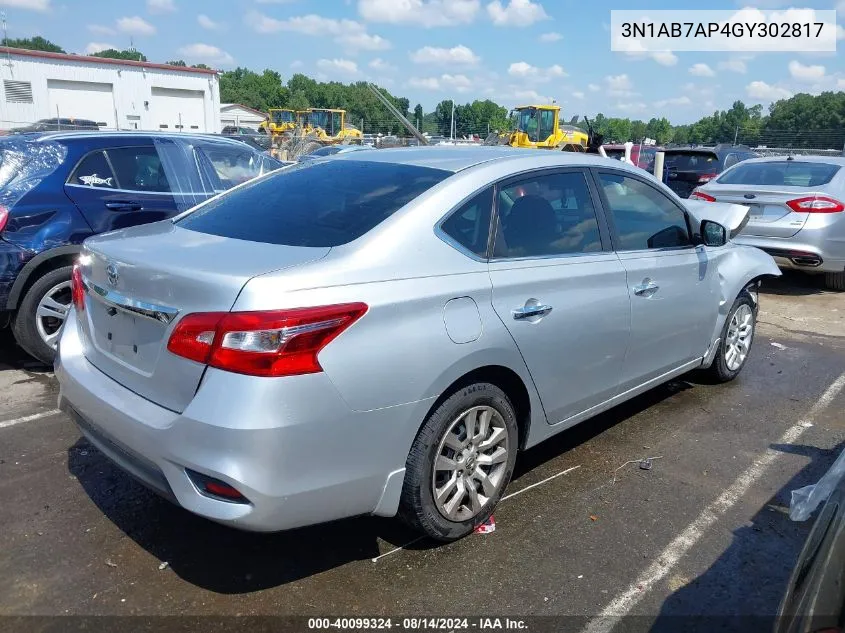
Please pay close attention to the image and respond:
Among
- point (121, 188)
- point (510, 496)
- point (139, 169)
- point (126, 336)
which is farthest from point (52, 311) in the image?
point (510, 496)

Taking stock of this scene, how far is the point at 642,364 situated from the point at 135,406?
2763 mm

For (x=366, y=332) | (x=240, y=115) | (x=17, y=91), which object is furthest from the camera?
(x=240, y=115)

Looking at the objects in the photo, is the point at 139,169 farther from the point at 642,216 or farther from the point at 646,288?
the point at 646,288

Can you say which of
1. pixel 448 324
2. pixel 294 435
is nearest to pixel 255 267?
pixel 294 435

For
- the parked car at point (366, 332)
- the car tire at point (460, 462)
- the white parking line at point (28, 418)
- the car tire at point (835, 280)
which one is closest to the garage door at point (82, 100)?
the car tire at point (835, 280)

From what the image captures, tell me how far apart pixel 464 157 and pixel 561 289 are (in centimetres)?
85

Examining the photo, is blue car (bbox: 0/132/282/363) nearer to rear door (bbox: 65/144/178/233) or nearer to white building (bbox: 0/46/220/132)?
rear door (bbox: 65/144/178/233)

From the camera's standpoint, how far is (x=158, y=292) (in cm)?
254

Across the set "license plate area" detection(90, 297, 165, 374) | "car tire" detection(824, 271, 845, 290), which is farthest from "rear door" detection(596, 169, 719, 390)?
"car tire" detection(824, 271, 845, 290)

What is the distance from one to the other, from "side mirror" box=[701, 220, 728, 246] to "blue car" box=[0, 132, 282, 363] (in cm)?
411

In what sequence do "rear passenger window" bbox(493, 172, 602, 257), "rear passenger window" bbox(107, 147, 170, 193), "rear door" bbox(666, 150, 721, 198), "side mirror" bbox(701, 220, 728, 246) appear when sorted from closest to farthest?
"rear passenger window" bbox(493, 172, 602, 257) < "side mirror" bbox(701, 220, 728, 246) < "rear passenger window" bbox(107, 147, 170, 193) < "rear door" bbox(666, 150, 721, 198)

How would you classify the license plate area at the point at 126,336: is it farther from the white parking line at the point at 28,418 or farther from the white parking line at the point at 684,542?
the white parking line at the point at 684,542

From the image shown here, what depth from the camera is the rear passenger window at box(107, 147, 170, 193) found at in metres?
5.51

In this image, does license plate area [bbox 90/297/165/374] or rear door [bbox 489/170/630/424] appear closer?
license plate area [bbox 90/297/165/374]
